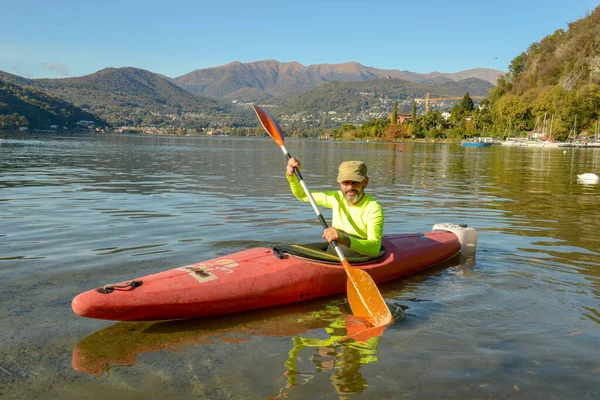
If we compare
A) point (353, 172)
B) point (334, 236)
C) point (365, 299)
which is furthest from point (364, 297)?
point (353, 172)

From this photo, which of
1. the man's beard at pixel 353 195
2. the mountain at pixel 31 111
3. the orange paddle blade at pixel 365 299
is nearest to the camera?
the orange paddle blade at pixel 365 299

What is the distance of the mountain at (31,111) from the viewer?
5802 inches

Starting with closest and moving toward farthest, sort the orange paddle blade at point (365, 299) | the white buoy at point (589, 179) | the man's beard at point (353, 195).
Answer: the orange paddle blade at point (365, 299)
the man's beard at point (353, 195)
the white buoy at point (589, 179)

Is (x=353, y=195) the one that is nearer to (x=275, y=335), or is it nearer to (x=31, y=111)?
(x=275, y=335)

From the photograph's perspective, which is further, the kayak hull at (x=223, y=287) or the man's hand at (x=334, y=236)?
the man's hand at (x=334, y=236)

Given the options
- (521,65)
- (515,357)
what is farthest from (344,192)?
(521,65)

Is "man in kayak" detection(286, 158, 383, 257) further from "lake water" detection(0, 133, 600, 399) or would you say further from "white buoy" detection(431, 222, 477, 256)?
"white buoy" detection(431, 222, 477, 256)

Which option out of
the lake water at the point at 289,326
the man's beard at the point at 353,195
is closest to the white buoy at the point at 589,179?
the lake water at the point at 289,326

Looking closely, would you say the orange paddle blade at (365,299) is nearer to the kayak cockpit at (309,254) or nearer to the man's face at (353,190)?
the kayak cockpit at (309,254)

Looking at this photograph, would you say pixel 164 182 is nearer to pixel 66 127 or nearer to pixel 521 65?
pixel 521 65

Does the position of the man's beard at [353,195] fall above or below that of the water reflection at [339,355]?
above

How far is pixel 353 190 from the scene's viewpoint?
6.58m

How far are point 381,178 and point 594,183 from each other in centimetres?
905

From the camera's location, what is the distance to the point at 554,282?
7359 millimetres
